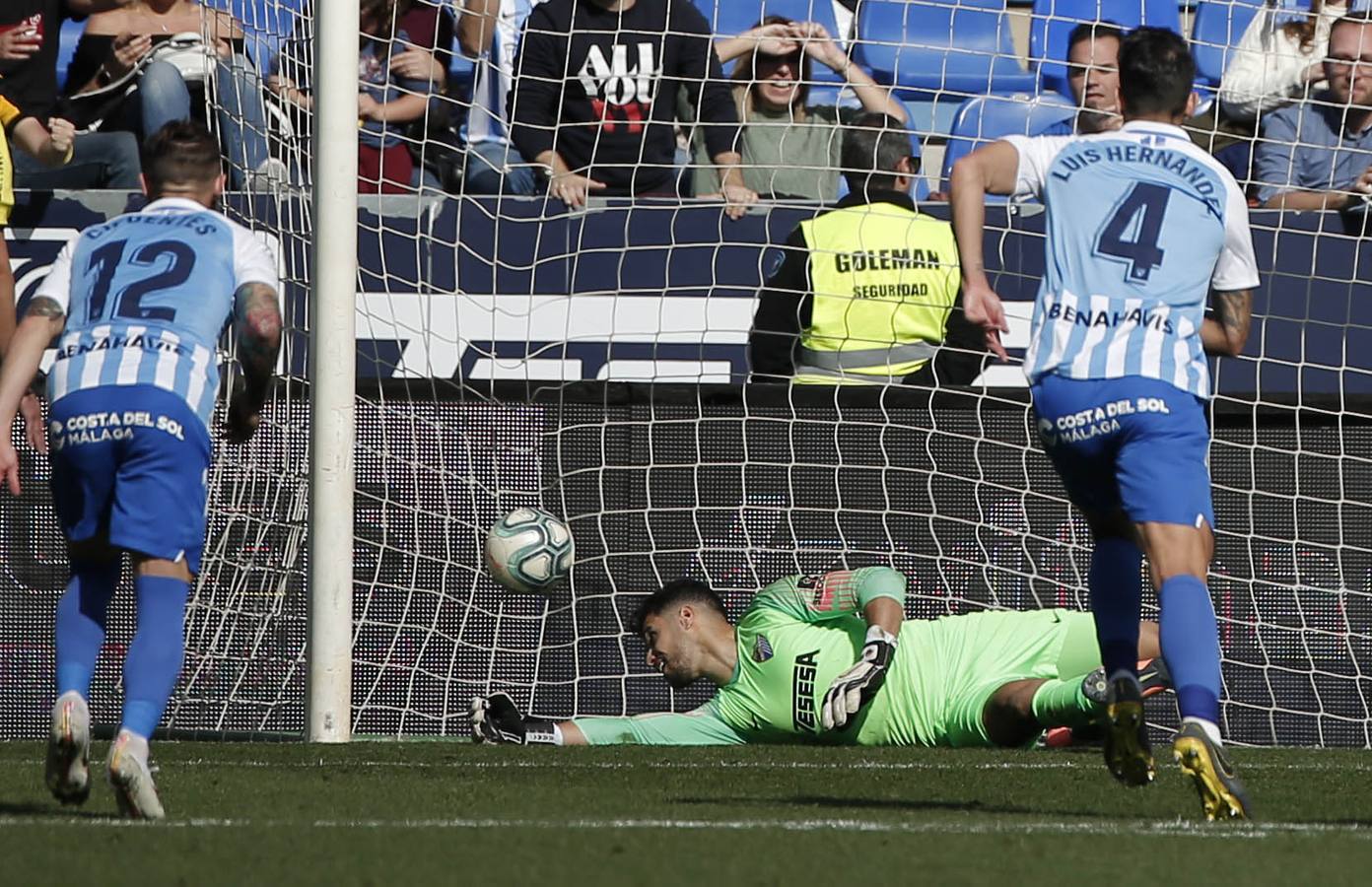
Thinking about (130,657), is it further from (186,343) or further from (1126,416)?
(1126,416)

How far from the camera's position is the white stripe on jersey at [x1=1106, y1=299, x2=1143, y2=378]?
4.64 metres

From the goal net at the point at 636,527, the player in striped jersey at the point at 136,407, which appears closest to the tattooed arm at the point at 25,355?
the player in striped jersey at the point at 136,407

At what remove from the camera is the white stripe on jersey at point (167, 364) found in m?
4.56

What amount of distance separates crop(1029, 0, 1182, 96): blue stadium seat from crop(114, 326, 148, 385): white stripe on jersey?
4792 millimetres

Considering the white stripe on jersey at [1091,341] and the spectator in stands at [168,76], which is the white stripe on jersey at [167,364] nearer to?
the white stripe on jersey at [1091,341]

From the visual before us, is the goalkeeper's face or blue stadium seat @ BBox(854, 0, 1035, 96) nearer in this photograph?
the goalkeeper's face

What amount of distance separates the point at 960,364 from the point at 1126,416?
3.20 meters

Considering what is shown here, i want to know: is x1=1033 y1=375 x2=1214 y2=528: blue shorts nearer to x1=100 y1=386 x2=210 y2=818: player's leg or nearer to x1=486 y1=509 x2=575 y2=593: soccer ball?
x1=100 y1=386 x2=210 y2=818: player's leg

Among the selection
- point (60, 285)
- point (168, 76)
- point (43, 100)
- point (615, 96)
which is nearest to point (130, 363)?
point (60, 285)

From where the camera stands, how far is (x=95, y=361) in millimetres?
4574

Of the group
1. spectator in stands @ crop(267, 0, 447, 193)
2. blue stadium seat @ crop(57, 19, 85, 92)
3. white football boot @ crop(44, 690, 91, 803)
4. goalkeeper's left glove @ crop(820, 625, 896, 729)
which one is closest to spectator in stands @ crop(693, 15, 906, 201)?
spectator in stands @ crop(267, 0, 447, 193)

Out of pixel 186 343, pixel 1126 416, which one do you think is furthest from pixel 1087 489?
pixel 186 343

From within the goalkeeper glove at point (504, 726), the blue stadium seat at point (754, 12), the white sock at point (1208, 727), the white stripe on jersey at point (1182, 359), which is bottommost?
the goalkeeper glove at point (504, 726)

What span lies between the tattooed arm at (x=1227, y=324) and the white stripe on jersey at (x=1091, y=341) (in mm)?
378
